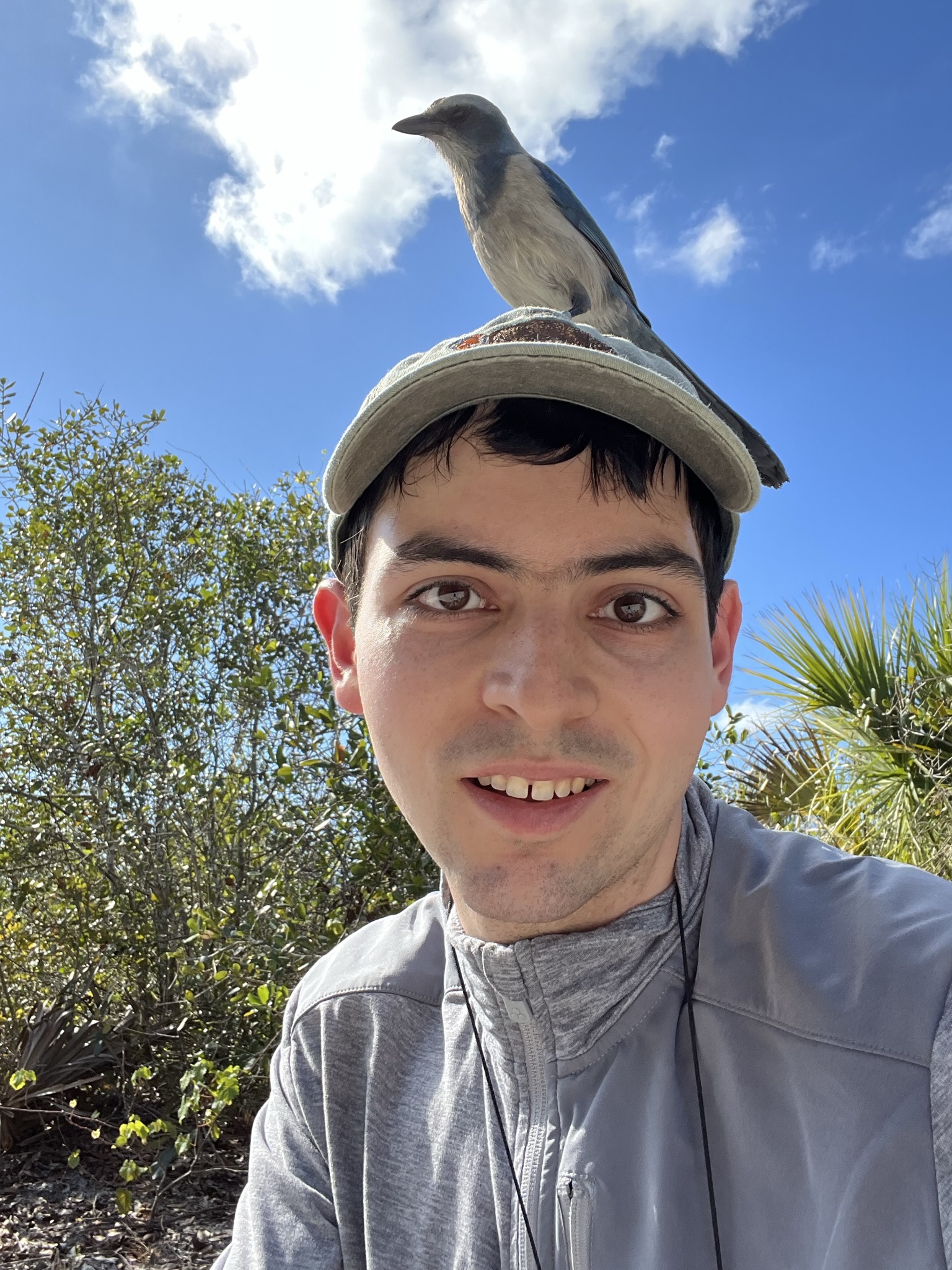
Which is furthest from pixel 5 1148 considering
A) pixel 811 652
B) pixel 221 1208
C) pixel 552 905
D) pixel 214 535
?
pixel 811 652

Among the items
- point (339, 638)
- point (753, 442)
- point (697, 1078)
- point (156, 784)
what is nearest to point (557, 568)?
point (339, 638)

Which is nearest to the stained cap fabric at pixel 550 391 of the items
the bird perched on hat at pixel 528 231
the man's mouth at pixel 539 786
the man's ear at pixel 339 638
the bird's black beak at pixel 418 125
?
the man's ear at pixel 339 638

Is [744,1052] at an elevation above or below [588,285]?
below

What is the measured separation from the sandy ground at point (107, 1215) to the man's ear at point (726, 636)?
3446 millimetres

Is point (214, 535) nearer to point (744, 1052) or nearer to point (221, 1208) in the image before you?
point (221, 1208)

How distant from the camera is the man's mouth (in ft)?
4.55

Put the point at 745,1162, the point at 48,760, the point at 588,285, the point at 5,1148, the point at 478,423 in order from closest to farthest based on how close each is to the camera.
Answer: the point at 745,1162
the point at 478,423
the point at 588,285
the point at 5,1148
the point at 48,760

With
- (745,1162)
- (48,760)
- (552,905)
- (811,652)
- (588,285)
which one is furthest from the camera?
(811,652)

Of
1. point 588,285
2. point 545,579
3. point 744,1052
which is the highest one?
point 588,285

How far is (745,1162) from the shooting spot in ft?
4.07

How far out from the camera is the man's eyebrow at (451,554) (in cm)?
143

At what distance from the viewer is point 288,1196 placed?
5.40 feet

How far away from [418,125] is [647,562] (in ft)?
9.14

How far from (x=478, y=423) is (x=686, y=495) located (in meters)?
0.37
